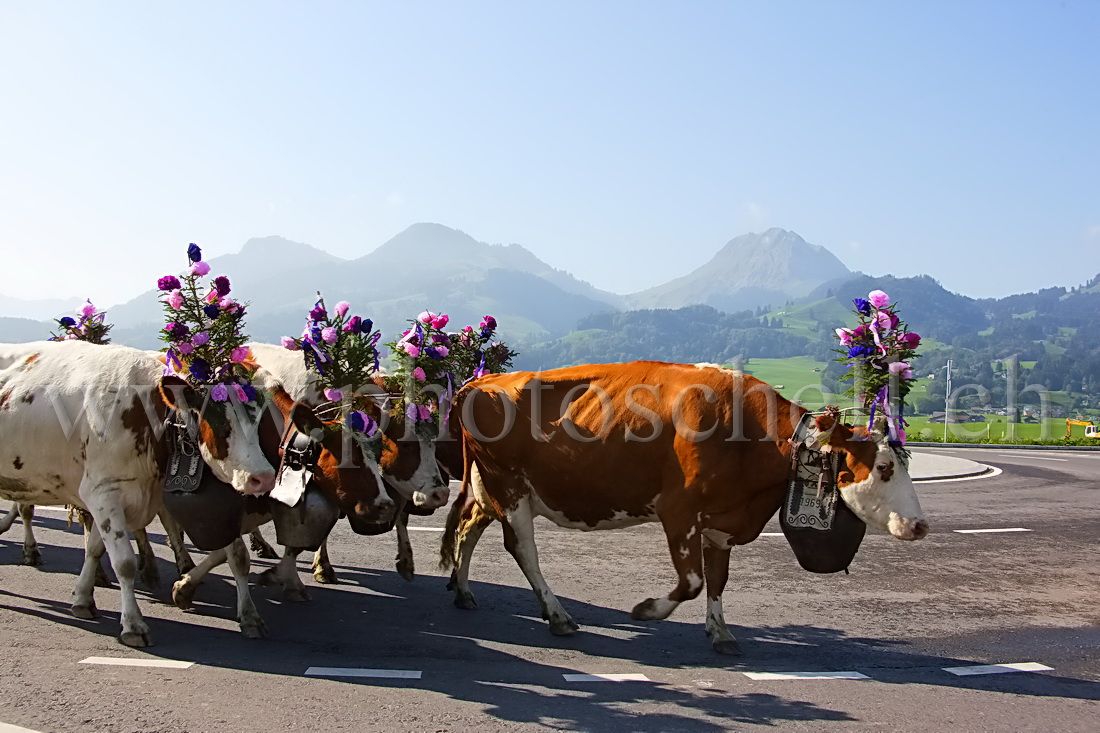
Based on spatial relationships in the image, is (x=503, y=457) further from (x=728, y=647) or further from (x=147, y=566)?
(x=147, y=566)

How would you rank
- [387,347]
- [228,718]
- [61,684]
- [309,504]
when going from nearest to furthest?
1. [228,718]
2. [61,684]
3. [309,504]
4. [387,347]

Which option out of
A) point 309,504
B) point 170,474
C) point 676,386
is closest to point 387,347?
point 309,504

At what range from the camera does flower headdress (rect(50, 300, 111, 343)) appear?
10.1m

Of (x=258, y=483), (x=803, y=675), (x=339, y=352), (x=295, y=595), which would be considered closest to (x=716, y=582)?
(x=803, y=675)

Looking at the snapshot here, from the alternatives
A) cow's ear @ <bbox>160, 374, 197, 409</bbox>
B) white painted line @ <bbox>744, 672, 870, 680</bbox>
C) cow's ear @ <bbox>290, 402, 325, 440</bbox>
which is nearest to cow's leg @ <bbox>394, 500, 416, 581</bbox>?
cow's ear @ <bbox>290, 402, 325, 440</bbox>

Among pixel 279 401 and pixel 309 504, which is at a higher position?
pixel 279 401

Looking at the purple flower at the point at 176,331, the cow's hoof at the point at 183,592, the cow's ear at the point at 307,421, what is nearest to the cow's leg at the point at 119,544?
the cow's hoof at the point at 183,592

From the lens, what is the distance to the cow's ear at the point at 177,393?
6754 millimetres

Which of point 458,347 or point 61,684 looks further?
point 458,347

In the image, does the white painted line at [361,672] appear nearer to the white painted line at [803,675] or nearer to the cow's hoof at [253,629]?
the cow's hoof at [253,629]

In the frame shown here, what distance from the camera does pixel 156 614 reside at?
24.3ft

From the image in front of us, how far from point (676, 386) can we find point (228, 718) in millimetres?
4094

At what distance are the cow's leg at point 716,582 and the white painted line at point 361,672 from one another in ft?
7.95

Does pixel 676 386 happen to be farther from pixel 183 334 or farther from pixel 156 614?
pixel 156 614
